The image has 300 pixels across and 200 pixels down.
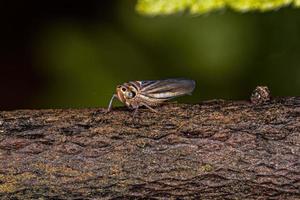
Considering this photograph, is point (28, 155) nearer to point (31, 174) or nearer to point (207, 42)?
point (31, 174)

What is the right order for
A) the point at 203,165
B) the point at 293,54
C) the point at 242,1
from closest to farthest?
the point at 203,165, the point at 242,1, the point at 293,54

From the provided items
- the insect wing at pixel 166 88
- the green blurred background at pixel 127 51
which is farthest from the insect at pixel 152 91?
the green blurred background at pixel 127 51

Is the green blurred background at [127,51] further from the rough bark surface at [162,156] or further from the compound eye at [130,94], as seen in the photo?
the rough bark surface at [162,156]

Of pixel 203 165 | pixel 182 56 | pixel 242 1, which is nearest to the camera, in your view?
pixel 203 165

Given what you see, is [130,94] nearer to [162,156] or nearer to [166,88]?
[166,88]

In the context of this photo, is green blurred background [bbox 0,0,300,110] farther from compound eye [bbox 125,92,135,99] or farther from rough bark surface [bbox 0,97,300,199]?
rough bark surface [bbox 0,97,300,199]

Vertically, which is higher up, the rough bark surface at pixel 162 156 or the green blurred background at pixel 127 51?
the green blurred background at pixel 127 51

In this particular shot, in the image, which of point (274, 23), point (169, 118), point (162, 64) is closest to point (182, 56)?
point (162, 64)
